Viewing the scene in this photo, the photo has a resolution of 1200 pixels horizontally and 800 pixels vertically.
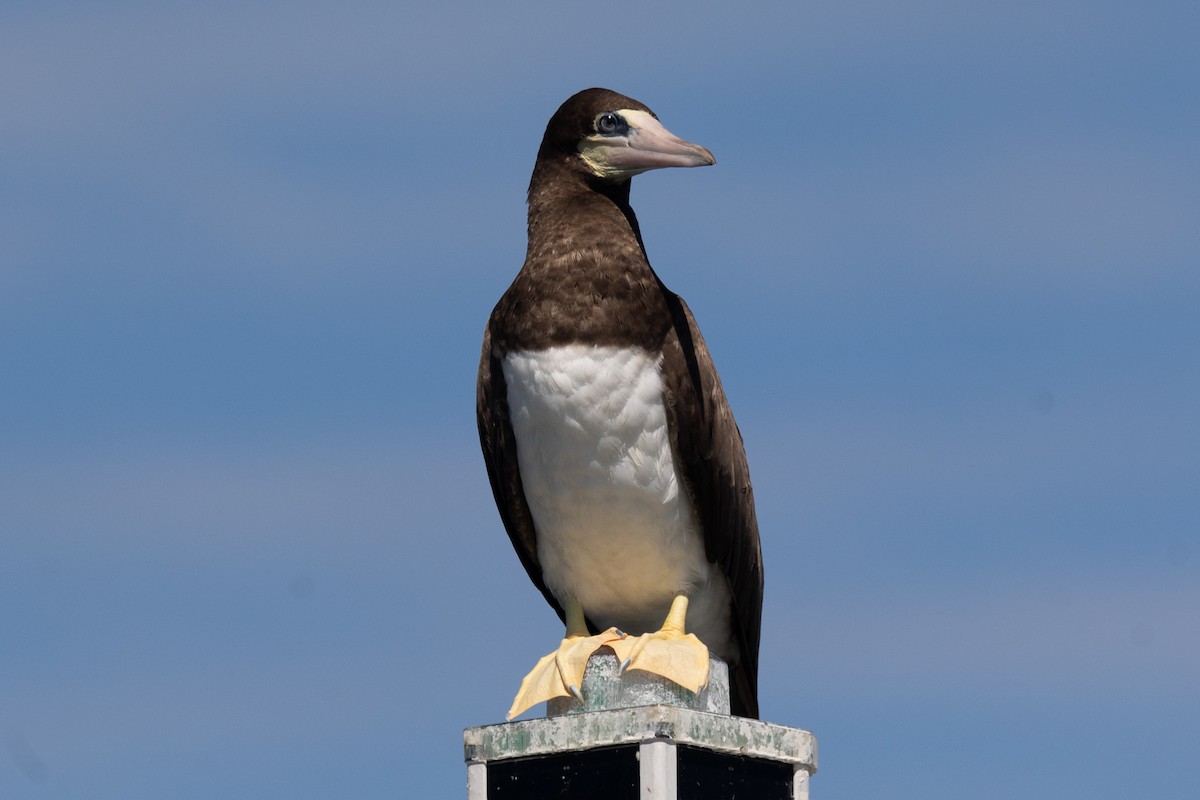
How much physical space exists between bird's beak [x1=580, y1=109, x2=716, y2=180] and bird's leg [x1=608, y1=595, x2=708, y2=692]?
89.3 inches

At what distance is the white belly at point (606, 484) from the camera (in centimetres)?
875

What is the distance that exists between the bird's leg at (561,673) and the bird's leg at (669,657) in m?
0.12

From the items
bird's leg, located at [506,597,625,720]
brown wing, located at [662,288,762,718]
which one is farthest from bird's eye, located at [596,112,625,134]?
bird's leg, located at [506,597,625,720]

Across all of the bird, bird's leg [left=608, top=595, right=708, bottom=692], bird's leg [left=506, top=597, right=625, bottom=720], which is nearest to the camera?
bird's leg [left=608, top=595, right=708, bottom=692]

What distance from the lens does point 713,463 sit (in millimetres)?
9133

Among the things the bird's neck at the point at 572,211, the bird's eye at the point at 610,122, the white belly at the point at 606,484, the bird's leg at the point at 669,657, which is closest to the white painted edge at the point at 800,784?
the bird's leg at the point at 669,657

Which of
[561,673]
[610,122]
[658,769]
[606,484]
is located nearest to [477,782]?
[561,673]

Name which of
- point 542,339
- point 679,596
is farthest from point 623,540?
point 542,339

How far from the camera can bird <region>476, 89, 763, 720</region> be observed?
28.7ft

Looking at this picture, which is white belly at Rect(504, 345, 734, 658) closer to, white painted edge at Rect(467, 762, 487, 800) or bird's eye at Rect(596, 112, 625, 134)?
bird's eye at Rect(596, 112, 625, 134)

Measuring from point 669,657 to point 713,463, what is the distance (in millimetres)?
1191

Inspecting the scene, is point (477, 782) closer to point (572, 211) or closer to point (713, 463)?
point (713, 463)

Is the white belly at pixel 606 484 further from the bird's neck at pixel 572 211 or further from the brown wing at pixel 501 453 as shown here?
the bird's neck at pixel 572 211

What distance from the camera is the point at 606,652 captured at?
8.51m
